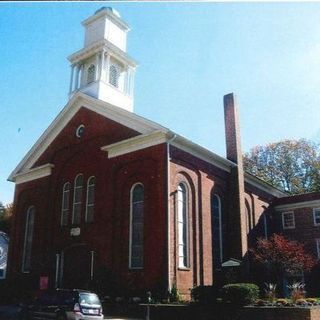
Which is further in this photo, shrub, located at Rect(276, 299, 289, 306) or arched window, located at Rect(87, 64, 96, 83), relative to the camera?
arched window, located at Rect(87, 64, 96, 83)

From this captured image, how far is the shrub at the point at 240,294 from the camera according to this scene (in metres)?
18.4

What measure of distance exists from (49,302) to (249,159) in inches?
1501

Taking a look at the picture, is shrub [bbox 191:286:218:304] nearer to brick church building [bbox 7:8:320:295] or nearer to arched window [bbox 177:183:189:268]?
brick church building [bbox 7:8:320:295]

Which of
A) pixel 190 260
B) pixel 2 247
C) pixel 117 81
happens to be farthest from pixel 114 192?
pixel 2 247

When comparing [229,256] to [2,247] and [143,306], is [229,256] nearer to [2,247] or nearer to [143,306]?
[143,306]

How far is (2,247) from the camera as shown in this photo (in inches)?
2138

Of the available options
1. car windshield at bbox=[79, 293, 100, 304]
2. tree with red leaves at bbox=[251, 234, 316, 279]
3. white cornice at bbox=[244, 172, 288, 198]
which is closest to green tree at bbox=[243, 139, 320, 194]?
white cornice at bbox=[244, 172, 288, 198]

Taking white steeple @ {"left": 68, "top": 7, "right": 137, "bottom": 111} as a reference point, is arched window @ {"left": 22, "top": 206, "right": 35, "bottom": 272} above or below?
below

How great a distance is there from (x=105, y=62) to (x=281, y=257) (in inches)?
759

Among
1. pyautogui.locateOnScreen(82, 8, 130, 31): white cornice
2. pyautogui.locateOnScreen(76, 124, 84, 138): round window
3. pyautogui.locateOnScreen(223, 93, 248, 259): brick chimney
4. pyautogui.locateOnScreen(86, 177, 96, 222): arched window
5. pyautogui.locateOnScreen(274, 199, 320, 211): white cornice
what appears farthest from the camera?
pyautogui.locateOnScreen(82, 8, 130, 31): white cornice

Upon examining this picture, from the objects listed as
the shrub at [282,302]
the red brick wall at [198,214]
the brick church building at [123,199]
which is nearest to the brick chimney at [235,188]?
the brick church building at [123,199]

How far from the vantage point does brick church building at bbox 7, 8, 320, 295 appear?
23.4m

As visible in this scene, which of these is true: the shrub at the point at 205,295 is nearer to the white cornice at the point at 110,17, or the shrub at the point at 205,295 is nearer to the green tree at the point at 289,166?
the white cornice at the point at 110,17

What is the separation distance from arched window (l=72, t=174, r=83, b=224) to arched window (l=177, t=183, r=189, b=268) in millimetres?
7225
